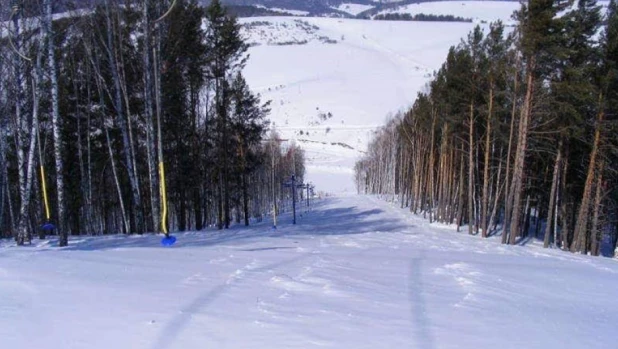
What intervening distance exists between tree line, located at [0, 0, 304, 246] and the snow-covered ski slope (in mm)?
8960

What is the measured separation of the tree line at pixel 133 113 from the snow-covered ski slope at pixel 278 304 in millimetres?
8960

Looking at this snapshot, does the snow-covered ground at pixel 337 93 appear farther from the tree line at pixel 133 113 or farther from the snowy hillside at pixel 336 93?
the tree line at pixel 133 113

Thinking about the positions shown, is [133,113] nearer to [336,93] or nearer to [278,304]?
[278,304]

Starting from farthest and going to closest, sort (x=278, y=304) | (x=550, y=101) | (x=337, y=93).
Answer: (x=337, y=93), (x=550, y=101), (x=278, y=304)

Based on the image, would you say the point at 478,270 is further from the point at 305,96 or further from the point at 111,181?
the point at 305,96

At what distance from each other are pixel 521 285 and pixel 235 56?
20221mm

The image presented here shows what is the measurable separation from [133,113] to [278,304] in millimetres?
18430

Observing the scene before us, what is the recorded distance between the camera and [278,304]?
633 cm

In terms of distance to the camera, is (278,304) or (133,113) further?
(133,113)

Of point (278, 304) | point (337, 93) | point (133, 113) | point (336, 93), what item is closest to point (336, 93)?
point (336, 93)

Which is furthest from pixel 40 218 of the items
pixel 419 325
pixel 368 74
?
pixel 368 74

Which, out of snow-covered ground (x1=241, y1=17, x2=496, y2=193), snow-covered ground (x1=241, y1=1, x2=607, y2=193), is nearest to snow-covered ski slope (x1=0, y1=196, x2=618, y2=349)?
snow-covered ground (x1=241, y1=1, x2=607, y2=193)

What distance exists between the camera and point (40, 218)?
2369 cm

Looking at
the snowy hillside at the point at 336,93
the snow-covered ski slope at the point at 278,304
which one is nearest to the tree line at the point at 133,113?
the snow-covered ski slope at the point at 278,304
